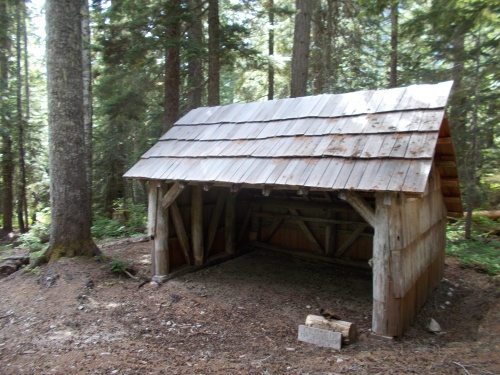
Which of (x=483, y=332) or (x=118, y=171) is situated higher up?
(x=118, y=171)

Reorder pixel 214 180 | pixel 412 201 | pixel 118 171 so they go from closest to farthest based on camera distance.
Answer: pixel 412 201, pixel 214 180, pixel 118 171

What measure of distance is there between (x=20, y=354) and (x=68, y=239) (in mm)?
3180

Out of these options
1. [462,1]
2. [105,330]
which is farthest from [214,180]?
[462,1]

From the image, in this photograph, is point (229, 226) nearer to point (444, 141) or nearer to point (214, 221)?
point (214, 221)

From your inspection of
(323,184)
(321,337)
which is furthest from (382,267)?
(323,184)

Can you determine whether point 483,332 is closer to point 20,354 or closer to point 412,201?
point 412,201

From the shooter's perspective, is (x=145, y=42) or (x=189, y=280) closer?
(x=189, y=280)

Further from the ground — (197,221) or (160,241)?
(197,221)

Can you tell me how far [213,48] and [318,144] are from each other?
6.36 metres

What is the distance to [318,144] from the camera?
571 centimetres

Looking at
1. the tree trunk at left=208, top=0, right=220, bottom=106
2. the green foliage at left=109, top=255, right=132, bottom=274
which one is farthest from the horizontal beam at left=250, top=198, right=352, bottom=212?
the tree trunk at left=208, top=0, right=220, bottom=106

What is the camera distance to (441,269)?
306 inches

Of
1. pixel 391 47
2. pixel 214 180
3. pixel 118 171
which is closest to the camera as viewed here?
pixel 214 180

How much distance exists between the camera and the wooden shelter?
474 cm
